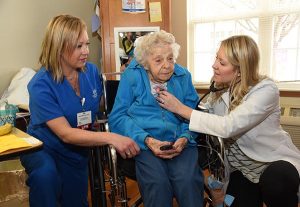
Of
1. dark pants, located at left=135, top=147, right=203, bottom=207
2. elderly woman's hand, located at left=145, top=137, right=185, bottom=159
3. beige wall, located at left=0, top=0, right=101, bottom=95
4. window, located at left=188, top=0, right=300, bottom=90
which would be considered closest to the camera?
dark pants, located at left=135, top=147, right=203, bottom=207

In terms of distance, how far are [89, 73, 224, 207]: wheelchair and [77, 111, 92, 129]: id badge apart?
0.06 meters

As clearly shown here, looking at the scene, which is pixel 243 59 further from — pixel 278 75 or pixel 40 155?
pixel 278 75

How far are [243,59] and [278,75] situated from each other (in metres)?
1.45

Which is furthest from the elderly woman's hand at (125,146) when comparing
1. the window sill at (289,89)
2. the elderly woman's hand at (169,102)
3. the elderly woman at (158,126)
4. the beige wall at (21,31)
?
the window sill at (289,89)

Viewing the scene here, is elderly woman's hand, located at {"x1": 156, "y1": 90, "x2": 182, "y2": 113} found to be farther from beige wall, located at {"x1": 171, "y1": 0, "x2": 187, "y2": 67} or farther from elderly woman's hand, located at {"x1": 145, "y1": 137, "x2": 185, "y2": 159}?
A: beige wall, located at {"x1": 171, "y1": 0, "x2": 187, "y2": 67}

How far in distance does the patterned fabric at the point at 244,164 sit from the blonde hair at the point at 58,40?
3.27 feet

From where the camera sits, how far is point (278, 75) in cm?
275

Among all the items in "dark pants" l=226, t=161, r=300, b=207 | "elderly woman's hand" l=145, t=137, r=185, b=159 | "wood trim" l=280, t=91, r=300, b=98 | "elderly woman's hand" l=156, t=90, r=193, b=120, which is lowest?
"dark pants" l=226, t=161, r=300, b=207

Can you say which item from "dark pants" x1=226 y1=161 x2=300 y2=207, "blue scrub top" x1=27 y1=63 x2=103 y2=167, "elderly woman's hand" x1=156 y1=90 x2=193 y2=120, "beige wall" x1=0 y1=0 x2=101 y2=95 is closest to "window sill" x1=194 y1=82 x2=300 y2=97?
"dark pants" x1=226 y1=161 x2=300 y2=207

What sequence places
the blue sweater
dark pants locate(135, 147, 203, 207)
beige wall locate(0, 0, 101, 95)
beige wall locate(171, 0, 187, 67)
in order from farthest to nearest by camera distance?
1. beige wall locate(171, 0, 187, 67)
2. beige wall locate(0, 0, 101, 95)
3. the blue sweater
4. dark pants locate(135, 147, 203, 207)

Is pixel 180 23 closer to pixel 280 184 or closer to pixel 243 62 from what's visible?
pixel 243 62

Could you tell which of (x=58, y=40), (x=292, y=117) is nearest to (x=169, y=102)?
(x=58, y=40)

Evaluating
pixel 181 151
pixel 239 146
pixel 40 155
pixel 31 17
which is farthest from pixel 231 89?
pixel 31 17

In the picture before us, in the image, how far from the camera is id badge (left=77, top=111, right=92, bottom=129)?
1.63 metres
